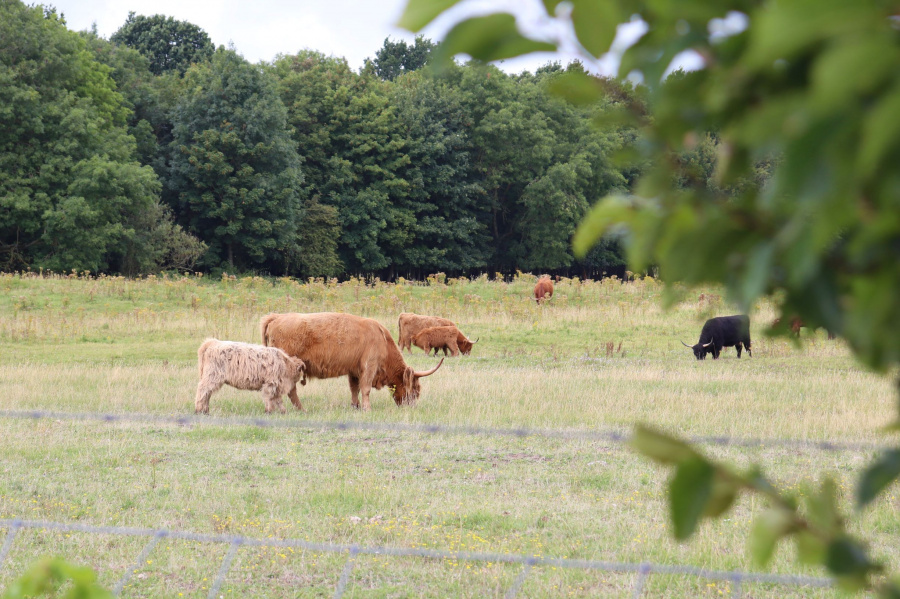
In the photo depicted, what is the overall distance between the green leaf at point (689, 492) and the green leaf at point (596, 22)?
38 cm

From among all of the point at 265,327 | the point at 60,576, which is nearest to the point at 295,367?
the point at 265,327

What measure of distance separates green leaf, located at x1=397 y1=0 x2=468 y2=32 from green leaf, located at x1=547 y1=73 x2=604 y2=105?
5.8 inches

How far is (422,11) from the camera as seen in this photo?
2.33 ft

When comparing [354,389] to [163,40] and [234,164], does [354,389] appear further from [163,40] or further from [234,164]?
[163,40]

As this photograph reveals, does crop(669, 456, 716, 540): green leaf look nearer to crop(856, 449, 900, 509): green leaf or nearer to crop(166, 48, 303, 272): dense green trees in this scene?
crop(856, 449, 900, 509): green leaf

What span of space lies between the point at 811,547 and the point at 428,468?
8.24 metres

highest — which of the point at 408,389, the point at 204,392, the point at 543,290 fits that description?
the point at 543,290

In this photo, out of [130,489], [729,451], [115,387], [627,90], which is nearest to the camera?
[627,90]

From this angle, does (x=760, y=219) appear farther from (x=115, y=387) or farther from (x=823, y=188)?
(x=115, y=387)

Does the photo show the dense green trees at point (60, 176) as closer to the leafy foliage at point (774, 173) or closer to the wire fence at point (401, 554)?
the wire fence at point (401, 554)

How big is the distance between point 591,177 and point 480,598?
54.2 m

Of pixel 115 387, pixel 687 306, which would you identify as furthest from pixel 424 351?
pixel 687 306

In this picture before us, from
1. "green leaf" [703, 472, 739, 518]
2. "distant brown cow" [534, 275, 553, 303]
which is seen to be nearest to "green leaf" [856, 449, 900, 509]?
"green leaf" [703, 472, 739, 518]

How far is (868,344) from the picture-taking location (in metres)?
0.65
